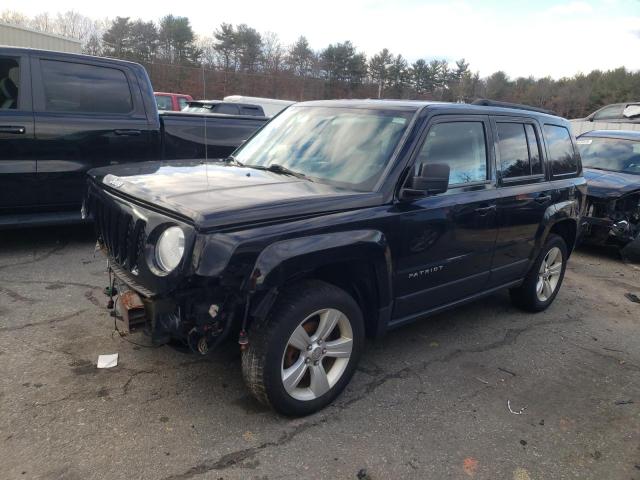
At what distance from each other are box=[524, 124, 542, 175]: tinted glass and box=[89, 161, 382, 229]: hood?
210 centimetres

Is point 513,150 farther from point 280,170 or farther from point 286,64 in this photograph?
point 286,64

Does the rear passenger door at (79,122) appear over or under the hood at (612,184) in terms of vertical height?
over

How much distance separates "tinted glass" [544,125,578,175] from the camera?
4852mm

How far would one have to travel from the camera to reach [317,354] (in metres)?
3.05

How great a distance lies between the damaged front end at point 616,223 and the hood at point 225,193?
583 centimetres

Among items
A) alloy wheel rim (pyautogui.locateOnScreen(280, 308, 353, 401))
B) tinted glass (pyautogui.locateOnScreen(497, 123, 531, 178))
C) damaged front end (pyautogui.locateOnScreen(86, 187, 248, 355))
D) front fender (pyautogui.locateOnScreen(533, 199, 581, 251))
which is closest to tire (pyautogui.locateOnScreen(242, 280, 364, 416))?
alloy wheel rim (pyautogui.locateOnScreen(280, 308, 353, 401))

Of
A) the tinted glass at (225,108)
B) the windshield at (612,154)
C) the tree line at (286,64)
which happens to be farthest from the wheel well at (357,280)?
the tree line at (286,64)

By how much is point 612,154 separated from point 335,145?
7.17 m

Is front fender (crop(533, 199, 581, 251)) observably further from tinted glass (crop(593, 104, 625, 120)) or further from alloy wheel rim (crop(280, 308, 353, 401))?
tinted glass (crop(593, 104, 625, 120))

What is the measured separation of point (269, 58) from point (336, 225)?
40.4 meters

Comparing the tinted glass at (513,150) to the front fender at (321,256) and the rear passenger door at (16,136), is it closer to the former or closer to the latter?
the front fender at (321,256)

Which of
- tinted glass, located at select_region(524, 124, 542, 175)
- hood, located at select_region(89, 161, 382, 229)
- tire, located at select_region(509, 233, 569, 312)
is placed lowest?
tire, located at select_region(509, 233, 569, 312)

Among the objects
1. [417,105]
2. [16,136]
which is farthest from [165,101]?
[417,105]

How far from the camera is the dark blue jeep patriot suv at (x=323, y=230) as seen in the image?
8.53 ft
